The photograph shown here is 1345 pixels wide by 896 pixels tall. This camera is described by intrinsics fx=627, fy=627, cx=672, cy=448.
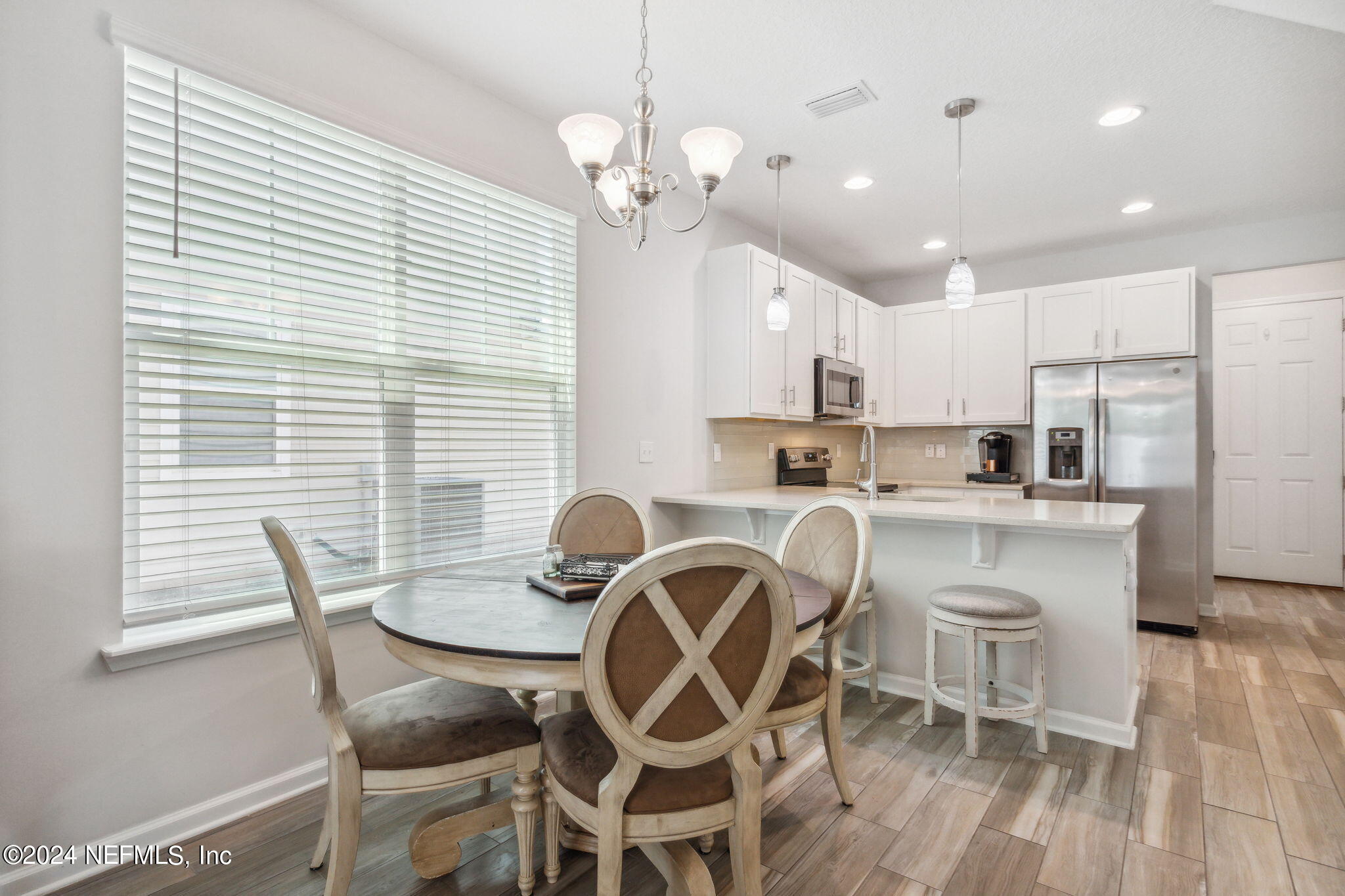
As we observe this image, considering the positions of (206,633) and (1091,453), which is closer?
(206,633)

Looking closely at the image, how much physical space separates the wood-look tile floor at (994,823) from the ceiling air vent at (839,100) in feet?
8.54

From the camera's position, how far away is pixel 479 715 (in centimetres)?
156

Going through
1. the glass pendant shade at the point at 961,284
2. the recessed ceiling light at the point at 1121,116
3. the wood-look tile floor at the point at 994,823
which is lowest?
the wood-look tile floor at the point at 994,823

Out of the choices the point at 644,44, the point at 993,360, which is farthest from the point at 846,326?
the point at 644,44

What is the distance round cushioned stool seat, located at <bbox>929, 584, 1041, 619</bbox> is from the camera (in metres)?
2.30

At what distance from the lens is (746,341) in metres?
3.60

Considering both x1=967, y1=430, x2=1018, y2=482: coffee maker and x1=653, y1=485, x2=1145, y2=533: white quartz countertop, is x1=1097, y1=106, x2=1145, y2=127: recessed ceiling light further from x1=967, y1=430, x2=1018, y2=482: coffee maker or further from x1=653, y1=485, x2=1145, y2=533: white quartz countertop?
x1=967, y1=430, x2=1018, y2=482: coffee maker

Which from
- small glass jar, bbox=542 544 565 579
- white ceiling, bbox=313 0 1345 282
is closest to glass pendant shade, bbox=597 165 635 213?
white ceiling, bbox=313 0 1345 282

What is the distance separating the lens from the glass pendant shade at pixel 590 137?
5.52 ft

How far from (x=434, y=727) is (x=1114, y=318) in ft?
15.4

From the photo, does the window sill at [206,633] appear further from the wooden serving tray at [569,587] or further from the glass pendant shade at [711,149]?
the glass pendant shade at [711,149]

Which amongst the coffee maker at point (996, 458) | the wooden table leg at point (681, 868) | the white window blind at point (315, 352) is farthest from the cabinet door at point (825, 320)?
the wooden table leg at point (681, 868)

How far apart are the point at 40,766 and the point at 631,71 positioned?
285 cm

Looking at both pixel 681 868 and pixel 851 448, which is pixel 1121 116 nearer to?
pixel 851 448
